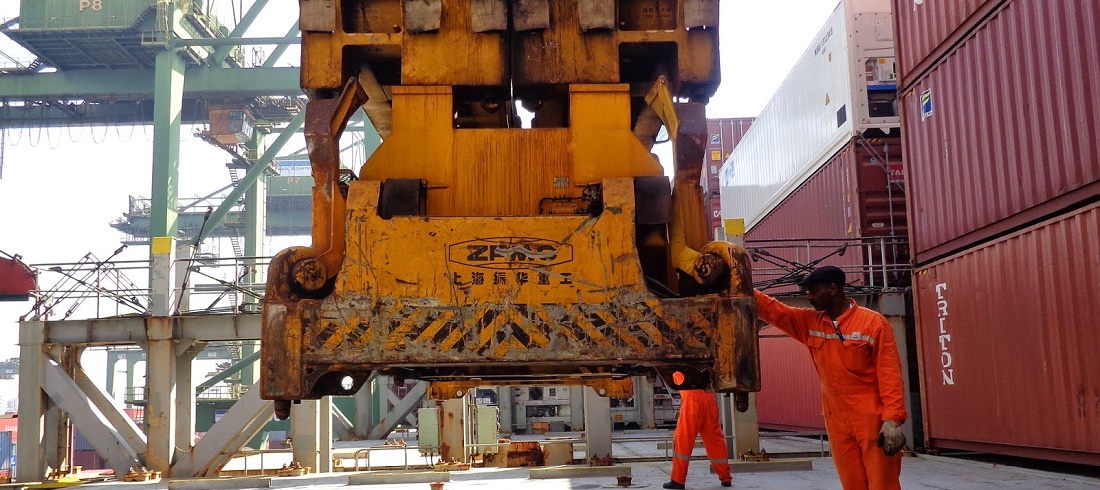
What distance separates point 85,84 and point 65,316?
19114 mm

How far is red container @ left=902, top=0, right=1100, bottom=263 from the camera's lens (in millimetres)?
7883

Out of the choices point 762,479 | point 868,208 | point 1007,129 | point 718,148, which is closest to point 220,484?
point 762,479

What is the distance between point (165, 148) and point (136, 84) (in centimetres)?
402

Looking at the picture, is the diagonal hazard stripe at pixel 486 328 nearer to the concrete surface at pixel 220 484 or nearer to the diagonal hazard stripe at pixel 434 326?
the diagonal hazard stripe at pixel 434 326

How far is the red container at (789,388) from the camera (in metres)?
15.4

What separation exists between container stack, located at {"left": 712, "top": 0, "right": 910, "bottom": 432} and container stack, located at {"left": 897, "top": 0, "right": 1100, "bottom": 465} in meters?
2.11

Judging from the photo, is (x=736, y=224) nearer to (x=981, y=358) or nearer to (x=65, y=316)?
(x=981, y=358)

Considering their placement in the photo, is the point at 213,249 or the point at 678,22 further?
the point at 213,249

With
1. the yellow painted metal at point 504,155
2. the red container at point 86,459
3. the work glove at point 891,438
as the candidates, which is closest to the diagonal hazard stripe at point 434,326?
the yellow painted metal at point 504,155

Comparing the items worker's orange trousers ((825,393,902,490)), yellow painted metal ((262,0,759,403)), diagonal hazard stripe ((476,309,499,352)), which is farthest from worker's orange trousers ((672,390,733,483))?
diagonal hazard stripe ((476,309,499,352))

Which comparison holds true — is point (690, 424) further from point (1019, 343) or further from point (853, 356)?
point (853, 356)

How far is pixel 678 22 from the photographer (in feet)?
14.5

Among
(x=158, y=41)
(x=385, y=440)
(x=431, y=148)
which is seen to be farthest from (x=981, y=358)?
(x=158, y=41)

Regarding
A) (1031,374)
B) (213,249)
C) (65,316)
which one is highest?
(213,249)
